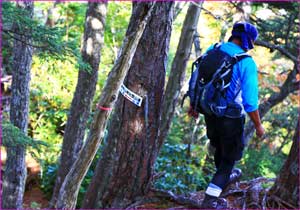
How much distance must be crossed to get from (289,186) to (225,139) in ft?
4.45

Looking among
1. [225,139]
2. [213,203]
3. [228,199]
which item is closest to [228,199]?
[228,199]

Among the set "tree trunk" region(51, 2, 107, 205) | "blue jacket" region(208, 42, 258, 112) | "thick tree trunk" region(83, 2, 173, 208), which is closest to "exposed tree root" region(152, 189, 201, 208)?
"thick tree trunk" region(83, 2, 173, 208)

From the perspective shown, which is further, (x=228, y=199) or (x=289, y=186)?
(x=228, y=199)

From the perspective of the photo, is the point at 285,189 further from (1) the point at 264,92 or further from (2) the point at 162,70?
(1) the point at 264,92

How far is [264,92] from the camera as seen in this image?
1260cm

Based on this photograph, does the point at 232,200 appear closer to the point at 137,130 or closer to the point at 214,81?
the point at 137,130

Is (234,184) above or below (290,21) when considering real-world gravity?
below

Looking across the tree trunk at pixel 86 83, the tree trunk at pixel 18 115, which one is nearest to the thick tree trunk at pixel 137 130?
Answer: the tree trunk at pixel 18 115

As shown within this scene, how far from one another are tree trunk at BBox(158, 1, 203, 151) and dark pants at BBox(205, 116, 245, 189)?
9.33 ft

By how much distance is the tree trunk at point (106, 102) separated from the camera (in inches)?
108

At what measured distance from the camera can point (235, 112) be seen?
394 centimetres

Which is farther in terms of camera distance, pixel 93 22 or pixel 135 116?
pixel 93 22

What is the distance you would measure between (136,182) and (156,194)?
387 mm

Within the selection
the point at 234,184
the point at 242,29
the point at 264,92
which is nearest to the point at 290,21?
the point at 264,92
